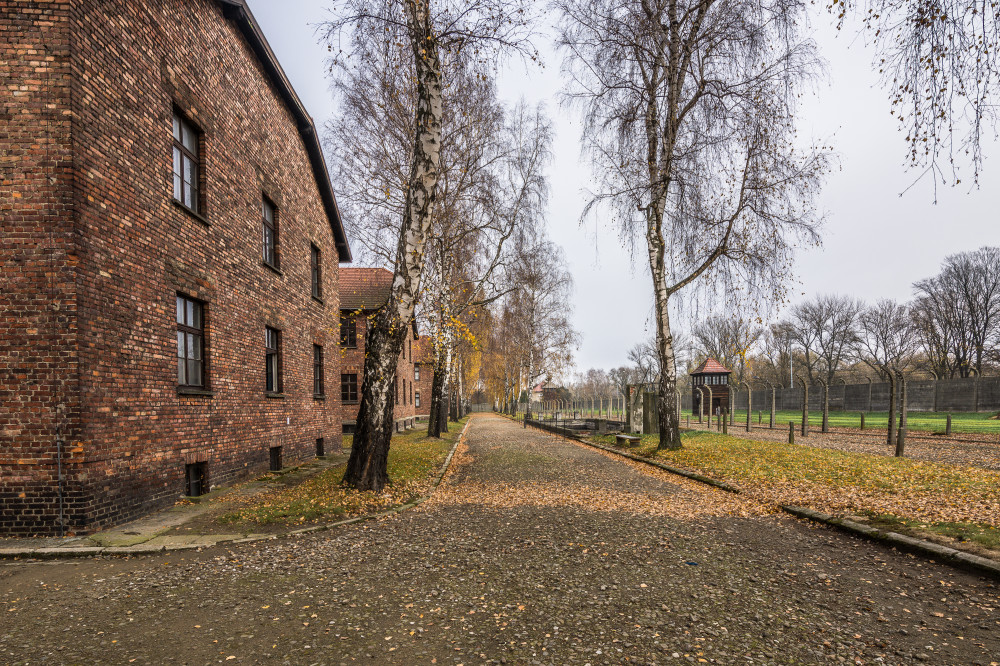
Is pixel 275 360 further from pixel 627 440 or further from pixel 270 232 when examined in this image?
pixel 627 440

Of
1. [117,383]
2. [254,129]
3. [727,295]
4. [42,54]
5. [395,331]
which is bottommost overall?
[117,383]

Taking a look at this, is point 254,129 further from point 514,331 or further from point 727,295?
point 514,331

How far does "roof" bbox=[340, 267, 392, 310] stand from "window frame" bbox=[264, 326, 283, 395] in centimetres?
1234

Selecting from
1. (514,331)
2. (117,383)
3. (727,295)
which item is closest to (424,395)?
(514,331)

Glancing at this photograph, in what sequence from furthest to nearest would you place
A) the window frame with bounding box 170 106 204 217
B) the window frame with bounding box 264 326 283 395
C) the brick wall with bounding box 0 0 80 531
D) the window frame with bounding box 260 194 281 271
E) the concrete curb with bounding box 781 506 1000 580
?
1. the window frame with bounding box 260 194 281 271
2. the window frame with bounding box 264 326 283 395
3. the window frame with bounding box 170 106 204 217
4. the brick wall with bounding box 0 0 80 531
5. the concrete curb with bounding box 781 506 1000 580

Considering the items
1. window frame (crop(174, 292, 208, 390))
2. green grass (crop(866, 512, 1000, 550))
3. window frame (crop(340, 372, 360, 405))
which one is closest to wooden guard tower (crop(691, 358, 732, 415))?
window frame (crop(340, 372, 360, 405))

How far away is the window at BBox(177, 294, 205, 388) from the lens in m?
8.69

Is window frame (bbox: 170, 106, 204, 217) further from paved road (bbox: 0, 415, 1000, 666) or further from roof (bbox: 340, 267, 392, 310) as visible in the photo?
roof (bbox: 340, 267, 392, 310)

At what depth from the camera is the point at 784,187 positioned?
12.9m

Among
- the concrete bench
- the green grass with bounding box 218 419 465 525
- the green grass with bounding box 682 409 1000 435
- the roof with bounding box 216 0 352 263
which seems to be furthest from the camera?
the green grass with bounding box 682 409 1000 435

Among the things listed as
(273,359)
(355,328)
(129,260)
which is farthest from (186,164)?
(355,328)

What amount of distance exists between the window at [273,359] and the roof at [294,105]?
240 inches

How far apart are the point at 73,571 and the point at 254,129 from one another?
32.4 feet

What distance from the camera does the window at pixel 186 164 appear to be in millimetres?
8914
